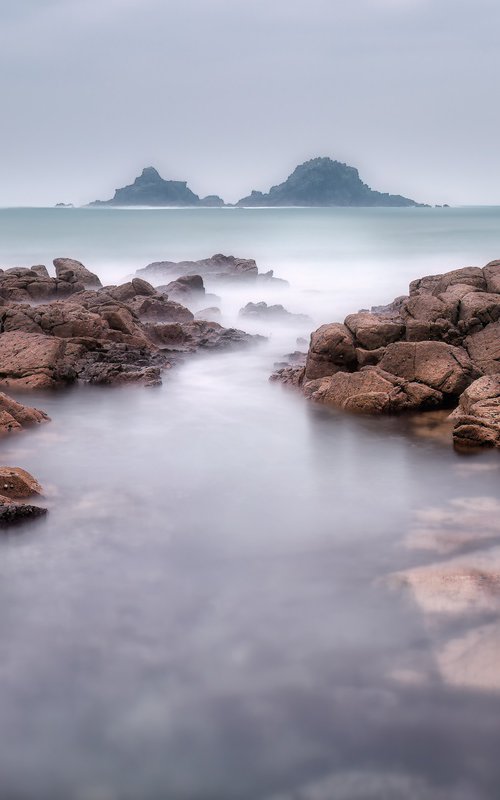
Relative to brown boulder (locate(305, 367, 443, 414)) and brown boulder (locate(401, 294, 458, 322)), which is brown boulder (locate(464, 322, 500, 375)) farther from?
brown boulder (locate(305, 367, 443, 414))

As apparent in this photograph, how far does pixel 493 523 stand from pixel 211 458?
161 inches

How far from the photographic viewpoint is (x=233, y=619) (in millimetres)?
6516

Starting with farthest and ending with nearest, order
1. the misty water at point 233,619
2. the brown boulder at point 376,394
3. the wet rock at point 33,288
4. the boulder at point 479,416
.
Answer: the wet rock at point 33,288 → the brown boulder at point 376,394 → the boulder at point 479,416 → the misty water at point 233,619

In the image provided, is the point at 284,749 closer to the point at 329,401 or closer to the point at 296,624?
the point at 296,624

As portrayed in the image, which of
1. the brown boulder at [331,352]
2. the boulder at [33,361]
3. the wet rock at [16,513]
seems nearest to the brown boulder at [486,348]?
the brown boulder at [331,352]

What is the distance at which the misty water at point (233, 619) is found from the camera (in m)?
4.93

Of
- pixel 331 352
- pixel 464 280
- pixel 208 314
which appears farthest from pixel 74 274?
pixel 464 280

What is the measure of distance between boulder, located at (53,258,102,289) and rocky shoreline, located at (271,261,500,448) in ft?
33.8

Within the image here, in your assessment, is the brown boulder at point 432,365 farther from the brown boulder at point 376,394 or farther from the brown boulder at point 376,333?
the brown boulder at point 376,333

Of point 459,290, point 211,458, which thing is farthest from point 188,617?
point 459,290

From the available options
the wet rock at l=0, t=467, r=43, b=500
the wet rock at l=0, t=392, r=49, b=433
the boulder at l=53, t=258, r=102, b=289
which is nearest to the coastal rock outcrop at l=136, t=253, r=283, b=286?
the boulder at l=53, t=258, r=102, b=289

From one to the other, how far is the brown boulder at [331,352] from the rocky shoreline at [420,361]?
0.02 m

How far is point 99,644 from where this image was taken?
6.16m

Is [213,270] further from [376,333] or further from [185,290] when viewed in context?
[376,333]
